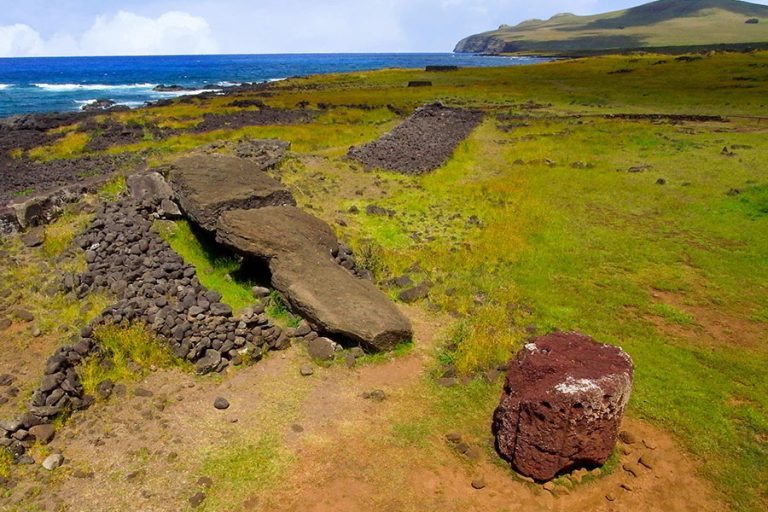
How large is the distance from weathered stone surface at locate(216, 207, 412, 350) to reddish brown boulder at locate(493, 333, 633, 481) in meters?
4.31

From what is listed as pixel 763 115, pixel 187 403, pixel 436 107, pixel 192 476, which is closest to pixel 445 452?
pixel 192 476

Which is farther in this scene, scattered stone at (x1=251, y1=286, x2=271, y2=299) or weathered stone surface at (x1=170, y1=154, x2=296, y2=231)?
weathered stone surface at (x1=170, y1=154, x2=296, y2=231)

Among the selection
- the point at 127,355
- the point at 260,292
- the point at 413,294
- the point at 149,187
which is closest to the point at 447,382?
the point at 413,294

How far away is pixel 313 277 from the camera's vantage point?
15109 millimetres

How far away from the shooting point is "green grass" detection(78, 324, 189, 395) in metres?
12.3

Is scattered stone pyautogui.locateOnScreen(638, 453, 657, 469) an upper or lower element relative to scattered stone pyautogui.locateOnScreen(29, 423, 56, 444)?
lower

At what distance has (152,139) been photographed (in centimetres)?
4925

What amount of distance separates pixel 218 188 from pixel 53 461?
10.8 meters

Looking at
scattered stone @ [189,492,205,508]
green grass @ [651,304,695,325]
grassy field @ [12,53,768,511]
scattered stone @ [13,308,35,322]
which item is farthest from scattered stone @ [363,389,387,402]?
scattered stone @ [13,308,35,322]

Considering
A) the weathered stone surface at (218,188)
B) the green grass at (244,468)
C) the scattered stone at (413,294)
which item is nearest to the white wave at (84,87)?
the weathered stone surface at (218,188)

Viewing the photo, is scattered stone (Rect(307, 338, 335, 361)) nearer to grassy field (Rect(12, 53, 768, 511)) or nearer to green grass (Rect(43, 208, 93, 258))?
grassy field (Rect(12, 53, 768, 511))

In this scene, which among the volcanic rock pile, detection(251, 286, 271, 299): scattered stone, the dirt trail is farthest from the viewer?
the volcanic rock pile

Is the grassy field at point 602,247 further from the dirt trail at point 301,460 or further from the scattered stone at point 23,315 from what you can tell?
the scattered stone at point 23,315

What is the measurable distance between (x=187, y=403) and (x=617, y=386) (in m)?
9.12
